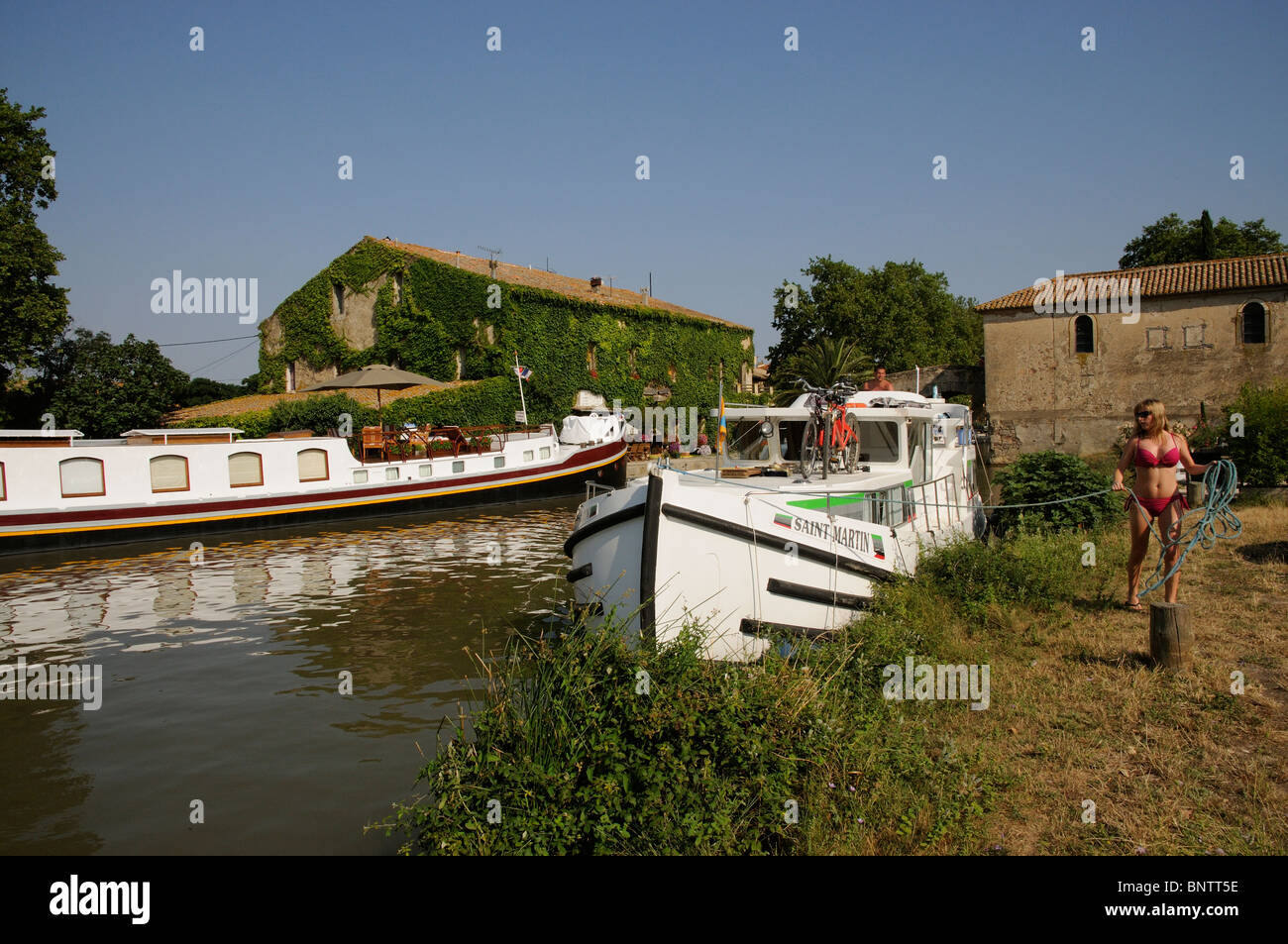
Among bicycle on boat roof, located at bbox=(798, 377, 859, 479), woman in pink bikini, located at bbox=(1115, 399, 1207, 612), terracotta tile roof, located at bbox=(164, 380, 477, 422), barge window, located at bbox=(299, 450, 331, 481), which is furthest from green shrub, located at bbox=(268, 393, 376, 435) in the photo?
woman in pink bikini, located at bbox=(1115, 399, 1207, 612)

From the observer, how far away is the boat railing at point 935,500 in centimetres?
1027

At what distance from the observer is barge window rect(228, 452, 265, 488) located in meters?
22.4

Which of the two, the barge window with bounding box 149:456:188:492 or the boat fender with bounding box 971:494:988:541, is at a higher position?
the barge window with bounding box 149:456:188:492

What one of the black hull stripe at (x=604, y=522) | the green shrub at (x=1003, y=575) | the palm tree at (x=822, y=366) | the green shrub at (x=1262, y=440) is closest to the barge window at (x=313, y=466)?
the black hull stripe at (x=604, y=522)

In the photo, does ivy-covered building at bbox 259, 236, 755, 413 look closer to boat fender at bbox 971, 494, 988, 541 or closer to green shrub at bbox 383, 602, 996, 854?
boat fender at bbox 971, 494, 988, 541

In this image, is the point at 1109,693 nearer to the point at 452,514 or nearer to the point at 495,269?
the point at 452,514

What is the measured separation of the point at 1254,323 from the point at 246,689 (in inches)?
1288

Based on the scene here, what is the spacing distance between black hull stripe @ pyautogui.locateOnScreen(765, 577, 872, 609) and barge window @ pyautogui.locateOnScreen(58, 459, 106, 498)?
19.8 m

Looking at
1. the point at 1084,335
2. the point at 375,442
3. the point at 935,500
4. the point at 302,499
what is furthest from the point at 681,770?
the point at 1084,335

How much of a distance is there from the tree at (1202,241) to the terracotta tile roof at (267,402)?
41.3 metres

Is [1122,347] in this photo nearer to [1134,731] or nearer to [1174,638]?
[1174,638]

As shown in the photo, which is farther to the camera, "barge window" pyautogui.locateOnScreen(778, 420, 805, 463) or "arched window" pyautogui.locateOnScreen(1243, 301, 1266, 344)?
"arched window" pyautogui.locateOnScreen(1243, 301, 1266, 344)

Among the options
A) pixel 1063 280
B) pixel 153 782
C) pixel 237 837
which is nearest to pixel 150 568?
pixel 153 782

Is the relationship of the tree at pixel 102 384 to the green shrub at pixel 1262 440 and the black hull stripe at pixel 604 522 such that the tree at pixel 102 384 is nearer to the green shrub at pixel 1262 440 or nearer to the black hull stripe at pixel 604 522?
the black hull stripe at pixel 604 522
